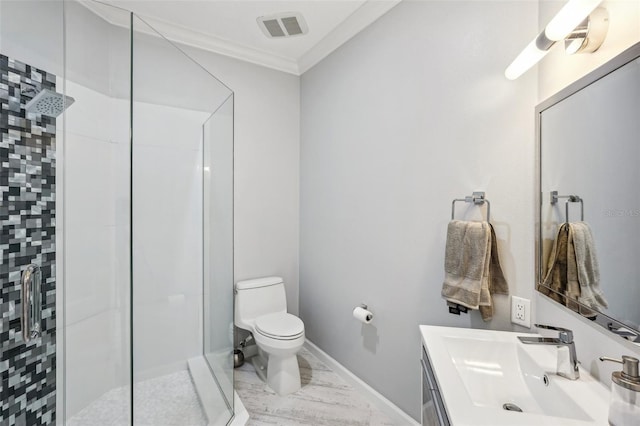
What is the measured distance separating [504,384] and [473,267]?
1.49 feet

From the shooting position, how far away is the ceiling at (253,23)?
6.48ft

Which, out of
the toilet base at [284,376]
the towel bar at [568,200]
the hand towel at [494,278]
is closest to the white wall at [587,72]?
the hand towel at [494,278]

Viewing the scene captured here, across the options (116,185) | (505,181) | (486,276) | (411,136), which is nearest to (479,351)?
(486,276)

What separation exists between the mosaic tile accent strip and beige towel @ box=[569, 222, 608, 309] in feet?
7.10

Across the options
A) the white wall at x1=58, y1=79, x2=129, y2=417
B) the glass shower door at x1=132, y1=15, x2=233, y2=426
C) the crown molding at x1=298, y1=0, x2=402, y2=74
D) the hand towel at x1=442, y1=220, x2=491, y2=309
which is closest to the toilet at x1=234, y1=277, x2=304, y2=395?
the glass shower door at x1=132, y1=15, x2=233, y2=426

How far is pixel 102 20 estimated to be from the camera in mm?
1540

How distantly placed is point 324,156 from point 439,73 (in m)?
1.10

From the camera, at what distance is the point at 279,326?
2131 mm

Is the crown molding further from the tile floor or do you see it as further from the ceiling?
the tile floor

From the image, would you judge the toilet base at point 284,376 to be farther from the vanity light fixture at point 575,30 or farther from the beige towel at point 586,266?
the vanity light fixture at point 575,30

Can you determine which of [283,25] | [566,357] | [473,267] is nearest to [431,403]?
[566,357]

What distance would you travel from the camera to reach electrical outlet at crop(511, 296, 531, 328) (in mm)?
1280

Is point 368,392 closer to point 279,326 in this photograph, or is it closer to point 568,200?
point 279,326

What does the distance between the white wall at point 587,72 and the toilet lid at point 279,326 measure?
1429 mm
